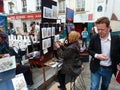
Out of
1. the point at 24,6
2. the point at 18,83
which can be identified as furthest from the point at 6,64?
the point at 24,6

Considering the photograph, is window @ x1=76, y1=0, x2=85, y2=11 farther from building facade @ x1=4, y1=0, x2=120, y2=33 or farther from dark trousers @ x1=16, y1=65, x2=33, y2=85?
dark trousers @ x1=16, y1=65, x2=33, y2=85

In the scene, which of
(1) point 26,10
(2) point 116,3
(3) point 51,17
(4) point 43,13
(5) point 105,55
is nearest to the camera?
(5) point 105,55

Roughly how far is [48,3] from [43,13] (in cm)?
33

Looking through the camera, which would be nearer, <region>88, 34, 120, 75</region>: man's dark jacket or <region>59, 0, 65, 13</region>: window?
<region>88, 34, 120, 75</region>: man's dark jacket

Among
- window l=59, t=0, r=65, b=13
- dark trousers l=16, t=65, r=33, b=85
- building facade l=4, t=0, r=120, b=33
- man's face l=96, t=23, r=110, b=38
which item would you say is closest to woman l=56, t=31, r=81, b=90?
man's face l=96, t=23, r=110, b=38

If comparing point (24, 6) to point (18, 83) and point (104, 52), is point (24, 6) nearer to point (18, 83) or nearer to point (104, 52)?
point (18, 83)

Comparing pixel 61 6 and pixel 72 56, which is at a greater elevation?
pixel 61 6

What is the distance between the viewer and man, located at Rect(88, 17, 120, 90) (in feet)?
7.04

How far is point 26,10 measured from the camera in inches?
653

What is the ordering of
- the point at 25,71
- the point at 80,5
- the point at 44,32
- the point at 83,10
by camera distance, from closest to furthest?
the point at 44,32, the point at 25,71, the point at 83,10, the point at 80,5

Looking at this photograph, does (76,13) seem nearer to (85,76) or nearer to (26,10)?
(26,10)

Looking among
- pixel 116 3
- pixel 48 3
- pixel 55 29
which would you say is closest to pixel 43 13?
pixel 48 3

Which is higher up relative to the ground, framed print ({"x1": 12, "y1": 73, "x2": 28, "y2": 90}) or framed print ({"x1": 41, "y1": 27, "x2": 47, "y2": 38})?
framed print ({"x1": 41, "y1": 27, "x2": 47, "y2": 38})

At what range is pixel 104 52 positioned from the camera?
2.27m
